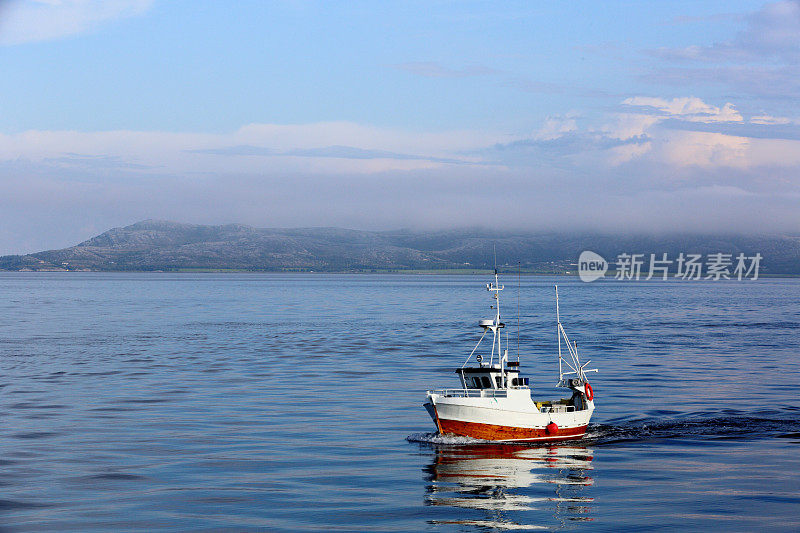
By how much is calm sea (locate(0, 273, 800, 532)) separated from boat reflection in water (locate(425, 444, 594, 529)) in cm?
14

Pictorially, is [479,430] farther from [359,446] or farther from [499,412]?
[359,446]

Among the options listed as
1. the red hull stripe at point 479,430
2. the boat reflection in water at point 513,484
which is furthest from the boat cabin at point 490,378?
the boat reflection in water at point 513,484

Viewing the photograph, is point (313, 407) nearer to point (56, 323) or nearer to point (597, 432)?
point (597, 432)

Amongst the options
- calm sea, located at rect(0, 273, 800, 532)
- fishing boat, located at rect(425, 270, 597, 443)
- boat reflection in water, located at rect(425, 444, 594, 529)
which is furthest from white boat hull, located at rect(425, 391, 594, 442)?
calm sea, located at rect(0, 273, 800, 532)

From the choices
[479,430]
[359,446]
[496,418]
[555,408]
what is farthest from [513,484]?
[555,408]

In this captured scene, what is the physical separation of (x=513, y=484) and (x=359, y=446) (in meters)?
10.4

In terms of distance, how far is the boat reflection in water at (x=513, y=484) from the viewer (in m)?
34.2

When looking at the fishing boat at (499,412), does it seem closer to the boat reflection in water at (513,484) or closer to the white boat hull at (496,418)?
the white boat hull at (496,418)

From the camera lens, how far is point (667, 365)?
8819cm

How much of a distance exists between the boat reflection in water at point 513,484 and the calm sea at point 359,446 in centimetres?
14

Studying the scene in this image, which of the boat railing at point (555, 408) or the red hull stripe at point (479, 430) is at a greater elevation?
the boat railing at point (555, 408)

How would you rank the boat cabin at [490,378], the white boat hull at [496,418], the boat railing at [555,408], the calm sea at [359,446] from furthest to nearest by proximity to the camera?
the boat railing at [555,408], the boat cabin at [490,378], the white boat hull at [496,418], the calm sea at [359,446]

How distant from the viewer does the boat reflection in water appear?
34.2 meters

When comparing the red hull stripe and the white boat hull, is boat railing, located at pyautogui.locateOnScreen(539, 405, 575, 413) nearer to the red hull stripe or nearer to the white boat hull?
the white boat hull
